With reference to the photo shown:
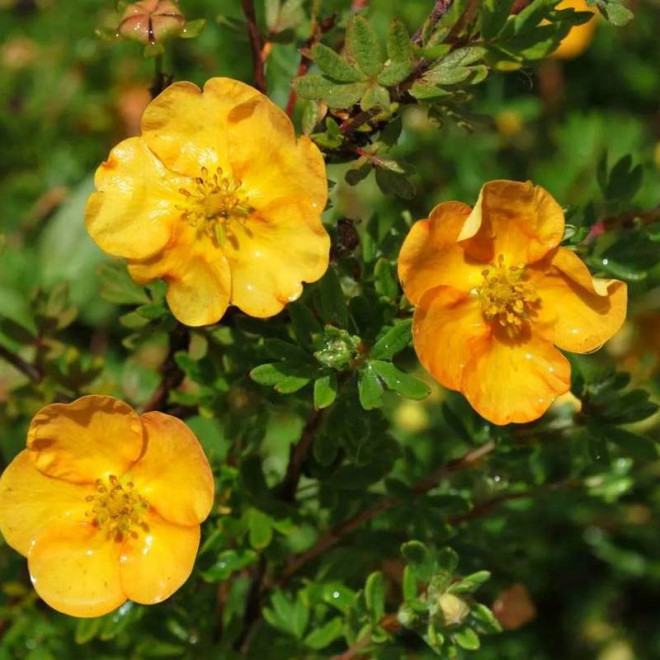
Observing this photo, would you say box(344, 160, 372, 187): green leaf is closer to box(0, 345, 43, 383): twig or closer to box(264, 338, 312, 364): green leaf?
box(264, 338, 312, 364): green leaf

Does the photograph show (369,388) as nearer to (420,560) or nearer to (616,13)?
(420,560)

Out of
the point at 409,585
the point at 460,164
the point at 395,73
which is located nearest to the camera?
the point at 395,73

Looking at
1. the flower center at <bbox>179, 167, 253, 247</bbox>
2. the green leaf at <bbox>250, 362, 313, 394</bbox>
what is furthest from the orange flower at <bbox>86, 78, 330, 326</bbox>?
the green leaf at <bbox>250, 362, 313, 394</bbox>

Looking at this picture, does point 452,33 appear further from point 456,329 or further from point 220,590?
point 220,590

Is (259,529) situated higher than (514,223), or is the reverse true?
(514,223)

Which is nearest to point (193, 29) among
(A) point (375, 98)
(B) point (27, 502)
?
(A) point (375, 98)

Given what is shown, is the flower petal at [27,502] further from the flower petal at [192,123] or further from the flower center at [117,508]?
the flower petal at [192,123]

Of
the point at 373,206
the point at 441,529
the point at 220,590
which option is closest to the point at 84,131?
the point at 373,206
